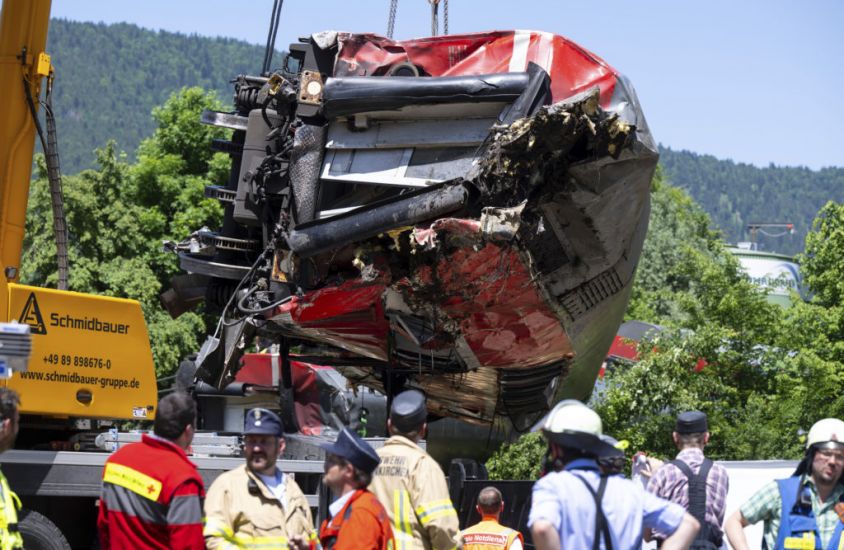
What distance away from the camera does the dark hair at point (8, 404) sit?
5.04 metres

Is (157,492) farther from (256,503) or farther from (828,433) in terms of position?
(828,433)

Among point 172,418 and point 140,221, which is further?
point 140,221

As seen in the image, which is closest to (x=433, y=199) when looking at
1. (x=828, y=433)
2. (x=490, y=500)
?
(x=490, y=500)

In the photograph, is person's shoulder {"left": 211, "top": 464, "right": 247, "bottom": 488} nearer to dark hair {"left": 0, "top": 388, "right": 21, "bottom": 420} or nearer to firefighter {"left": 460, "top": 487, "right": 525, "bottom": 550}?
dark hair {"left": 0, "top": 388, "right": 21, "bottom": 420}

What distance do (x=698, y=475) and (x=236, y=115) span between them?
23.7 feet

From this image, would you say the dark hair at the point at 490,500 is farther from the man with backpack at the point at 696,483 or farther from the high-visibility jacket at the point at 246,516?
the high-visibility jacket at the point at 246,516

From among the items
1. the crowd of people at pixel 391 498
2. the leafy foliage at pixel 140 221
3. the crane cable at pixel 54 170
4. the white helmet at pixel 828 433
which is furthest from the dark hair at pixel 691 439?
the leafy foliage at pixel 140 221

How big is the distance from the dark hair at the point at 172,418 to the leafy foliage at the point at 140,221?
25465 mm

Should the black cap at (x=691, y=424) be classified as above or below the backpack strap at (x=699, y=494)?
above

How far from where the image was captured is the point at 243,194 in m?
11.9

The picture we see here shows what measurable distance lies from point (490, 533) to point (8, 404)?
15.2 ft

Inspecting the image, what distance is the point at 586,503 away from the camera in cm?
473

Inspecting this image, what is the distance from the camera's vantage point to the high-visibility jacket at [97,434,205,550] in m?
5.20

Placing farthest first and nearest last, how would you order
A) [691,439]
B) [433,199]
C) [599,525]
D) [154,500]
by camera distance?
[433,199] < [691,439] < [154,500] < [599,525]
